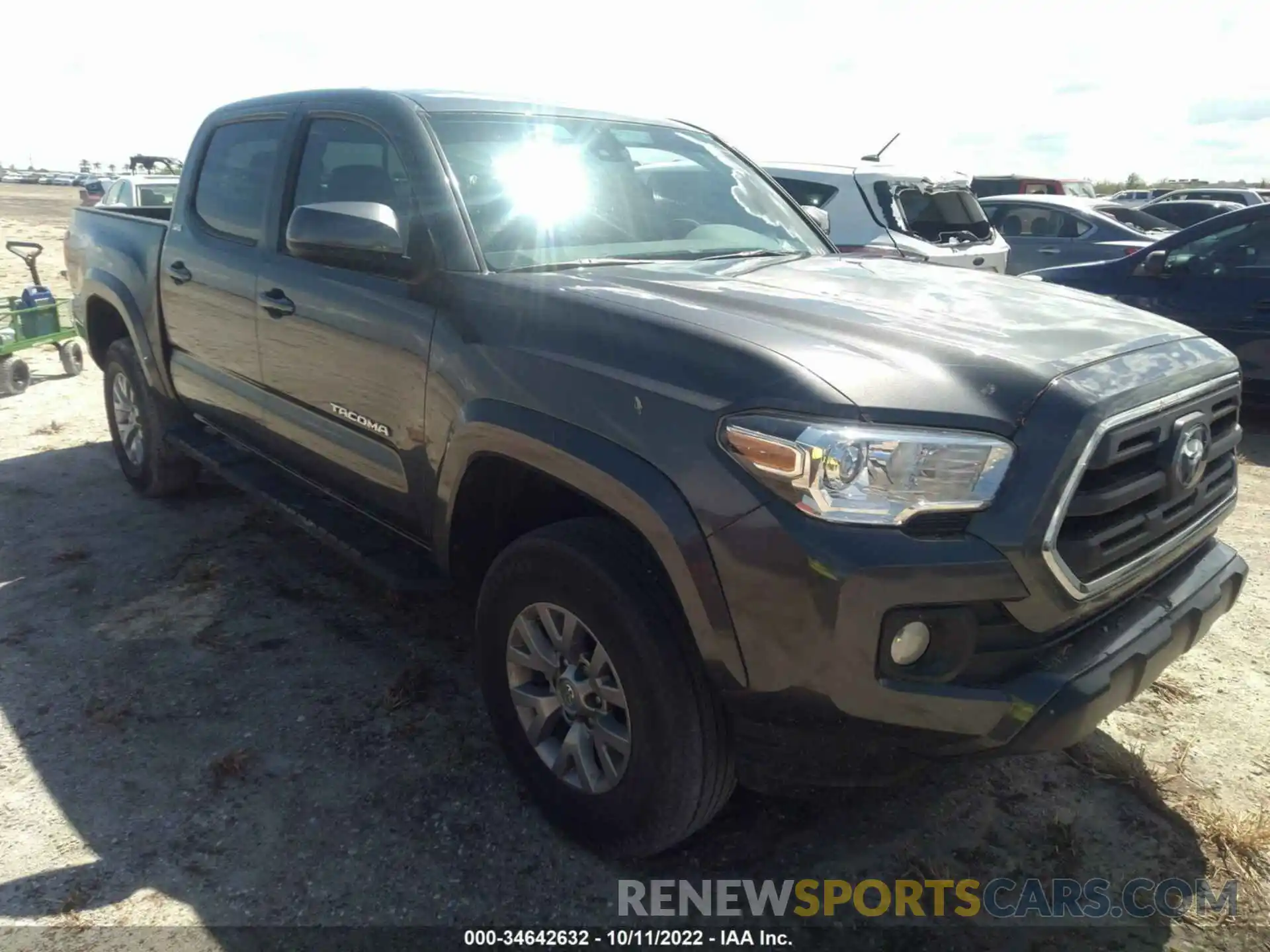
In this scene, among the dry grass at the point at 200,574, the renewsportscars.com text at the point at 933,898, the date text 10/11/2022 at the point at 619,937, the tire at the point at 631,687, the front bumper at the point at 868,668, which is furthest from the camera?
the dry grass at the point at 200,574

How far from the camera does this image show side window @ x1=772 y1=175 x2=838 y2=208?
7.78m

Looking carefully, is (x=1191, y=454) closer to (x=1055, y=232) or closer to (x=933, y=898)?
(x=933, y=898)

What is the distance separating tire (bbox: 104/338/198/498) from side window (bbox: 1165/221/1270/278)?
6.84 meters

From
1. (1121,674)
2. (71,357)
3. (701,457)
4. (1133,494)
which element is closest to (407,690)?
(701,457)

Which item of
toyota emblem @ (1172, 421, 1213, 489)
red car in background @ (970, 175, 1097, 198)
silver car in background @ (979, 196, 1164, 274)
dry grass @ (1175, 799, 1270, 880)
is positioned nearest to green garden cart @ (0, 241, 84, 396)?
toyota emblem @ (1172, 421, 1213, 489)

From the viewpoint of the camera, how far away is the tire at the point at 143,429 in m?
4.87

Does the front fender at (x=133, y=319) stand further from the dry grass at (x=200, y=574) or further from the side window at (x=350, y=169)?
the side window at (x=350, y=169)

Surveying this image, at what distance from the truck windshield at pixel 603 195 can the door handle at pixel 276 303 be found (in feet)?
2.85

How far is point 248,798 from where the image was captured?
2.80 metres

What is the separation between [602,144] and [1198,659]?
2928mm

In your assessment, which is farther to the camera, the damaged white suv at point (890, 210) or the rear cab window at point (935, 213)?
the rear cab window at point (935, 213)

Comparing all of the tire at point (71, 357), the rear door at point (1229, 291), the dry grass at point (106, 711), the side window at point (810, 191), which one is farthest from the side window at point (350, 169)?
the rear door at point (1229, 291)

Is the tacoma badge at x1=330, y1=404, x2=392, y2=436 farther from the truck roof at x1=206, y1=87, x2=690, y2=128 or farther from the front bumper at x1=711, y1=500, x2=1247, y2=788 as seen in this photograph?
the front bumper at x1=711, y1=500, x2=1247, y2=788

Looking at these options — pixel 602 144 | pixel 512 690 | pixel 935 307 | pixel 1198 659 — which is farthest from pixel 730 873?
pixel 602 144
